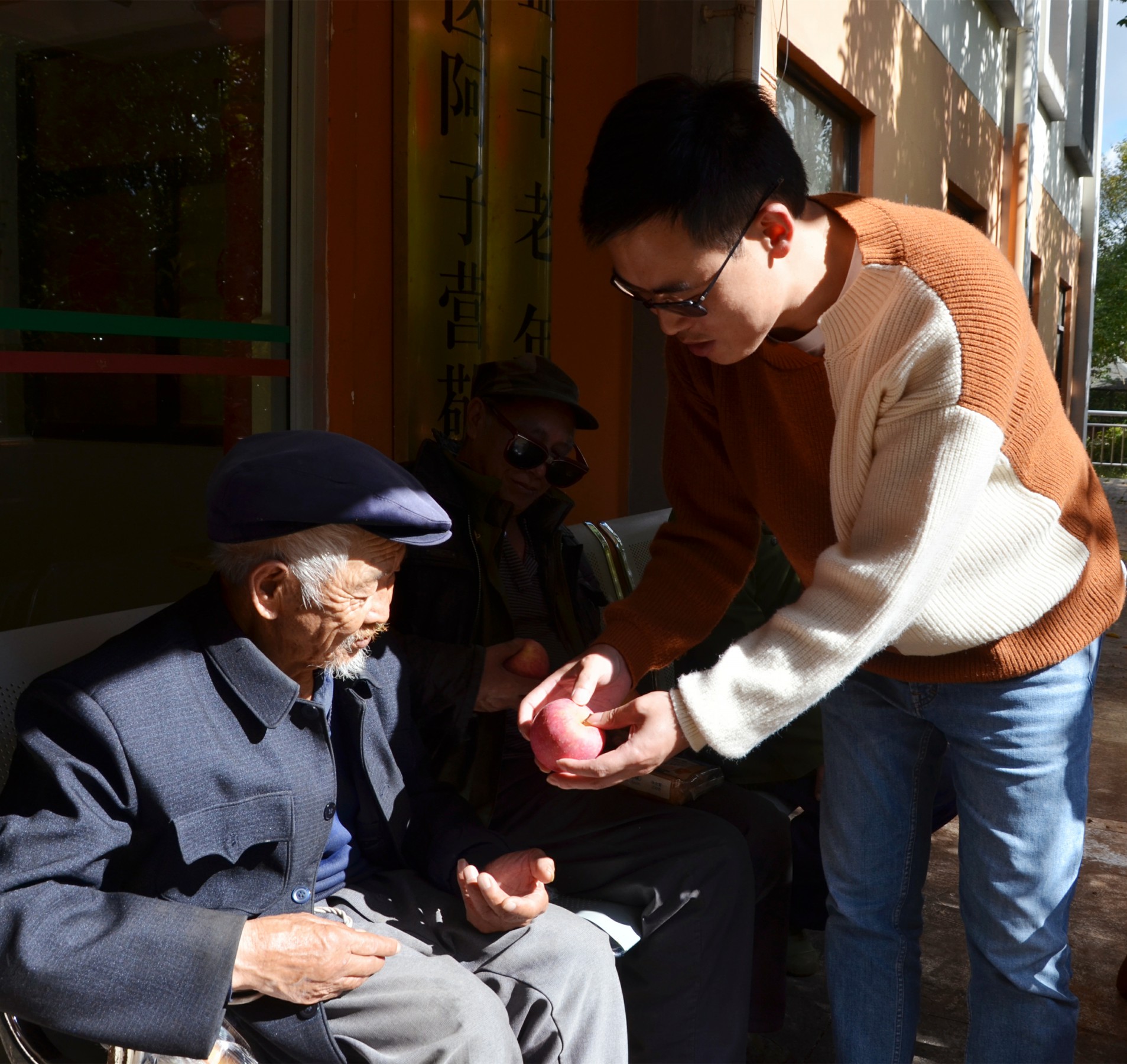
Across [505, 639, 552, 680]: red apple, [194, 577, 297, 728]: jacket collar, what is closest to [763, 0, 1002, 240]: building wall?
[505, 639, 552, 680]: red apple

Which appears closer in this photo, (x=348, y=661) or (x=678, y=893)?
(x=348, y=661)

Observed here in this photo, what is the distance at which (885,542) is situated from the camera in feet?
5.59

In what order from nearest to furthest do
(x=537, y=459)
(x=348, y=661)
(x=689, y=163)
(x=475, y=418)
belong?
(x=689, y=163)
(x=348, y=661)
(x=537, y=459)
(x=475, y=418)

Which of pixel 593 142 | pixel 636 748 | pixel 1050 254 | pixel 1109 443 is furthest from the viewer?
pixel 1109 443

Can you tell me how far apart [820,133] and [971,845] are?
6051mm

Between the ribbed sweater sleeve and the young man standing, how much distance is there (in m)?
0.06

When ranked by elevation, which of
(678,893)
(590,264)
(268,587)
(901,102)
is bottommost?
(678,893)

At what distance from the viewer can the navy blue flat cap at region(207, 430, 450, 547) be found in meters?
1.95

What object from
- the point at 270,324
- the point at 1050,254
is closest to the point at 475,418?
the point at 270,324

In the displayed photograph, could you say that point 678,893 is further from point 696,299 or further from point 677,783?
point 696,299

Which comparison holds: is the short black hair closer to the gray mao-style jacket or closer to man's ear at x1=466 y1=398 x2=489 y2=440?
the gray mao-style jacket

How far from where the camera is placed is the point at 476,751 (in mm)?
2674

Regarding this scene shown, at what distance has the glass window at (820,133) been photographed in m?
6.48

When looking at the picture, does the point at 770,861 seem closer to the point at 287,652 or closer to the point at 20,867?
the point at 287,652
